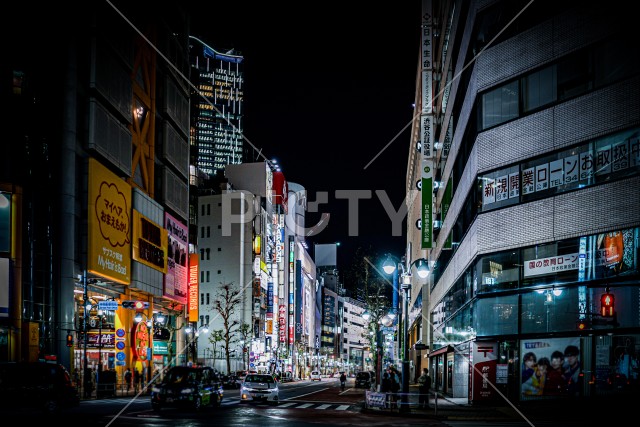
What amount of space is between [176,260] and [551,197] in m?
52.2

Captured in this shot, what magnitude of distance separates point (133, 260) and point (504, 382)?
3723 cm

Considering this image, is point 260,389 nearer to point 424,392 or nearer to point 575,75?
point 424,392

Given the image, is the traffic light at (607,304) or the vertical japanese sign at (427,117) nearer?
the traffic light at (607,304)

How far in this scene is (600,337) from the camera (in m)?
25.7

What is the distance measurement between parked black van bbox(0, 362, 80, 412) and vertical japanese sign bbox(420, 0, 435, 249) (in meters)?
29.4

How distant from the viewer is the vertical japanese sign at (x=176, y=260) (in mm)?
70481

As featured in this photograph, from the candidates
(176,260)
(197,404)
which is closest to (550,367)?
(197,404)

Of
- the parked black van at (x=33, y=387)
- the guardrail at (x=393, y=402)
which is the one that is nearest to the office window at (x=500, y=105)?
the guardrail at (x=393, y=402)

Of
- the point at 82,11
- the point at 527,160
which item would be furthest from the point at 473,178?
the point at 82,11

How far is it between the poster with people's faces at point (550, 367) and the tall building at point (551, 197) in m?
0.06

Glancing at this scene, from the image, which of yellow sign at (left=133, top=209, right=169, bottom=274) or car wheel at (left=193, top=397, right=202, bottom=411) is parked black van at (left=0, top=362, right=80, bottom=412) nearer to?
car wheel at (left=193, top=397, right=202, bottom=411)

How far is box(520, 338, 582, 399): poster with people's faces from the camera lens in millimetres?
27172

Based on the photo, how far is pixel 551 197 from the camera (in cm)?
2781

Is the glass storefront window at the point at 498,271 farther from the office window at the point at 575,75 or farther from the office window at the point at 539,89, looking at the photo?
the office window at the point at 575,75
